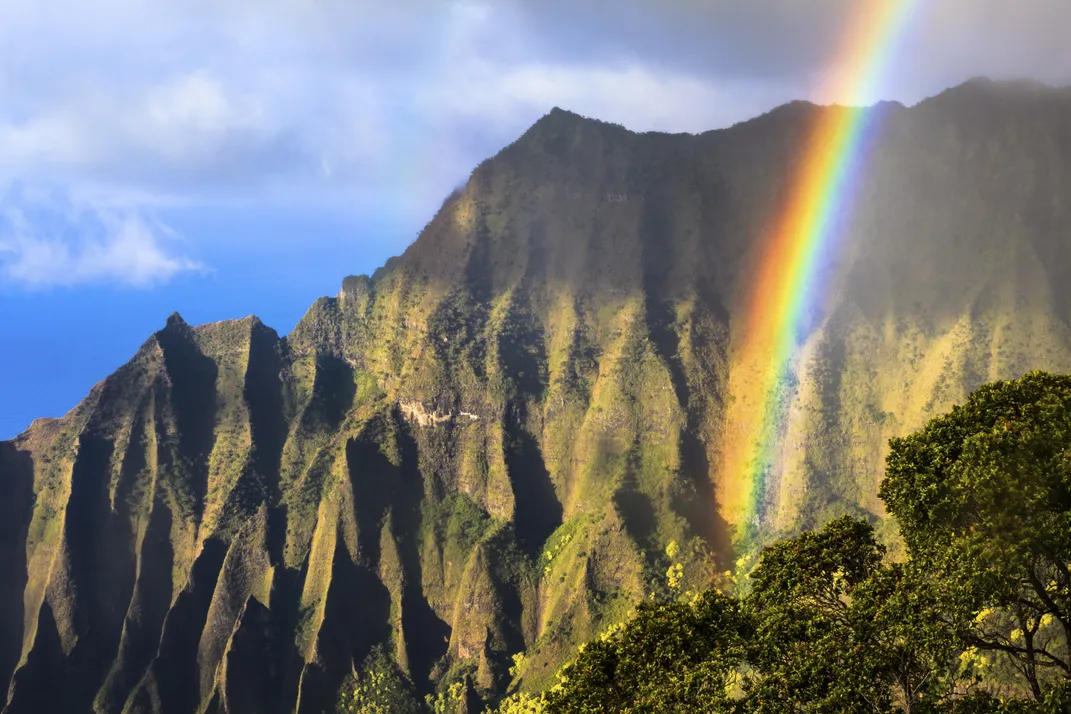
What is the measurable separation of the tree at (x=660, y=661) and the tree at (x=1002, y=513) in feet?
28.8

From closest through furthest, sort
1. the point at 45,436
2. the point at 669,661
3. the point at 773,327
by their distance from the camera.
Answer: the point at 669,661 < the point at 773,327 < the point at 45,436

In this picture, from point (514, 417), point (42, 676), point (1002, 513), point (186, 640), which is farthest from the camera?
point (514, 417)

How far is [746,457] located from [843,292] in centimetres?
3144

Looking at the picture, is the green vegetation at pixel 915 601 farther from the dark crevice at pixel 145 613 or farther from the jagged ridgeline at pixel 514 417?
the dark crevice at pixel 145 613

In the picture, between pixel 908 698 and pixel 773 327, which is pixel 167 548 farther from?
pixel 908 698

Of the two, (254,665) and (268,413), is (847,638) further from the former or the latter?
(268,413)

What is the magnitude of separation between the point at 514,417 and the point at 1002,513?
11518 cm

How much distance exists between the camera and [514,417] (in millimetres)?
142500

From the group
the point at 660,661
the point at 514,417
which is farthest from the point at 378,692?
the point at 660,661

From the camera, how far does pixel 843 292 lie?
461 feet

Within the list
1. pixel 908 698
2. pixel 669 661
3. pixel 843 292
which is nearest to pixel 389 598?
pixel 843 292

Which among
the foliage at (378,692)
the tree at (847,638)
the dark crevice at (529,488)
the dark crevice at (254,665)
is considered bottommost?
the tree at (847,638)

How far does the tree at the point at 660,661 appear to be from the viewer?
34844mm

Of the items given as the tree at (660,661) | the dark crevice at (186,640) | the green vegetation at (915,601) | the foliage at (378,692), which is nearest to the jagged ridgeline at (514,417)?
the dark crevice at (186,640)
